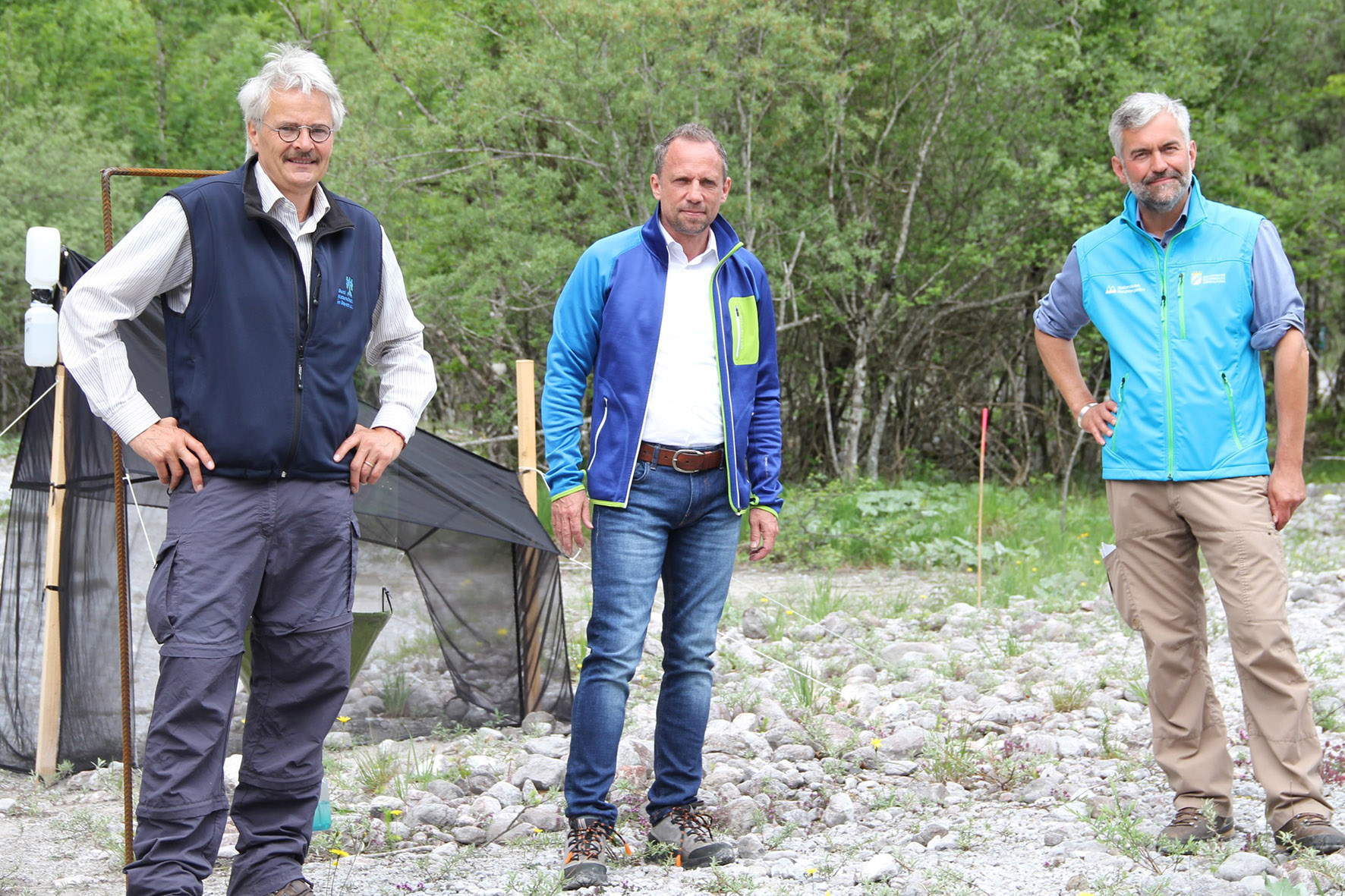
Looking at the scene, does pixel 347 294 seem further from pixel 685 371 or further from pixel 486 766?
pixel 486 766

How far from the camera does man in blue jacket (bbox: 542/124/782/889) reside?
331 centimetres

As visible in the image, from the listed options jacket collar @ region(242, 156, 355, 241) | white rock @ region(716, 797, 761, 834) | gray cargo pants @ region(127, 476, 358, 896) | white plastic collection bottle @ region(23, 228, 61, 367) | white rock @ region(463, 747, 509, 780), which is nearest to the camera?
gray cargo pants @ region(127, 476, 358, 896)

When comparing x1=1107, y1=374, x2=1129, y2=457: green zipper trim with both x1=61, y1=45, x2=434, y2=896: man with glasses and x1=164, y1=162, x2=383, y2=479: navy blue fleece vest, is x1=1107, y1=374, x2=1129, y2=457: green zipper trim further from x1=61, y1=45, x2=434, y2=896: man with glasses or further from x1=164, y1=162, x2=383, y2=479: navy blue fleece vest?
x1=164, y1=162, x2=383, y2=479: navy blue fleece vest

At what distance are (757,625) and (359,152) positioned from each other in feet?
21.8

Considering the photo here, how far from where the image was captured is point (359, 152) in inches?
442

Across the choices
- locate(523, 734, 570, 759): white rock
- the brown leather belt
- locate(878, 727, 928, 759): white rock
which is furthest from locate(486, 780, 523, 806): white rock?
the brown leather belt

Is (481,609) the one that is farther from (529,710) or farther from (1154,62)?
(1154,62)

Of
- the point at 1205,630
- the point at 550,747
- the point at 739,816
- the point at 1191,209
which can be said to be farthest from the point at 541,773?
the point at 1191,209

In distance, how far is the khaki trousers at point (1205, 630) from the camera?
10.7 ft

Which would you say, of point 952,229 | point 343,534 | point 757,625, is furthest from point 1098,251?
point 952,229

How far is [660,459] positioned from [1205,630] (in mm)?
1634

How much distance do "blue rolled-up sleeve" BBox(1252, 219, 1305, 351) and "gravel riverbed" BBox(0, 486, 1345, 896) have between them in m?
1.37

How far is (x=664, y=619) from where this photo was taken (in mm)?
3533

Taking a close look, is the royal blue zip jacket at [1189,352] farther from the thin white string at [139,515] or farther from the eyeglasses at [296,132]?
the thin white string at [139,515]
